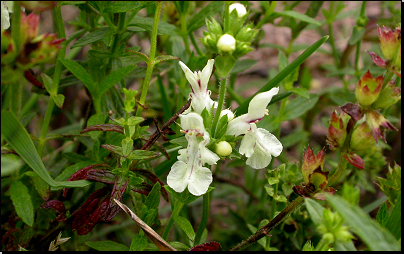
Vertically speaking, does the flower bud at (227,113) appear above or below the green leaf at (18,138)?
below

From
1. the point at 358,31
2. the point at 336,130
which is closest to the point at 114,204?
the point at 336,130

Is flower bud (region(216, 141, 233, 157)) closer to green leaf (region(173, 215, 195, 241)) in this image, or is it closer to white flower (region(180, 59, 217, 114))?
white flower (region(180, 59, 217, 114))

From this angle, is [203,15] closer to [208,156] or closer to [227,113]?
[227,113]

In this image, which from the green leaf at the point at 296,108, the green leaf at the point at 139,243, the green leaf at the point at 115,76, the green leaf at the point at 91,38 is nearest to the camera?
the green leaf at the point at 139,243

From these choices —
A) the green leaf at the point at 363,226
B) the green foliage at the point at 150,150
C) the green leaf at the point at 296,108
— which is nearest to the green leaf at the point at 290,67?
the green foliage at the point at 150,150

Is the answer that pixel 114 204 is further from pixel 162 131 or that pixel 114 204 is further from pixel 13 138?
pixel 13 138

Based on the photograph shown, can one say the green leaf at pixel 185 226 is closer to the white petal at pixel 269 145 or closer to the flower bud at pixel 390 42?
the white petal at pixel 269 145
